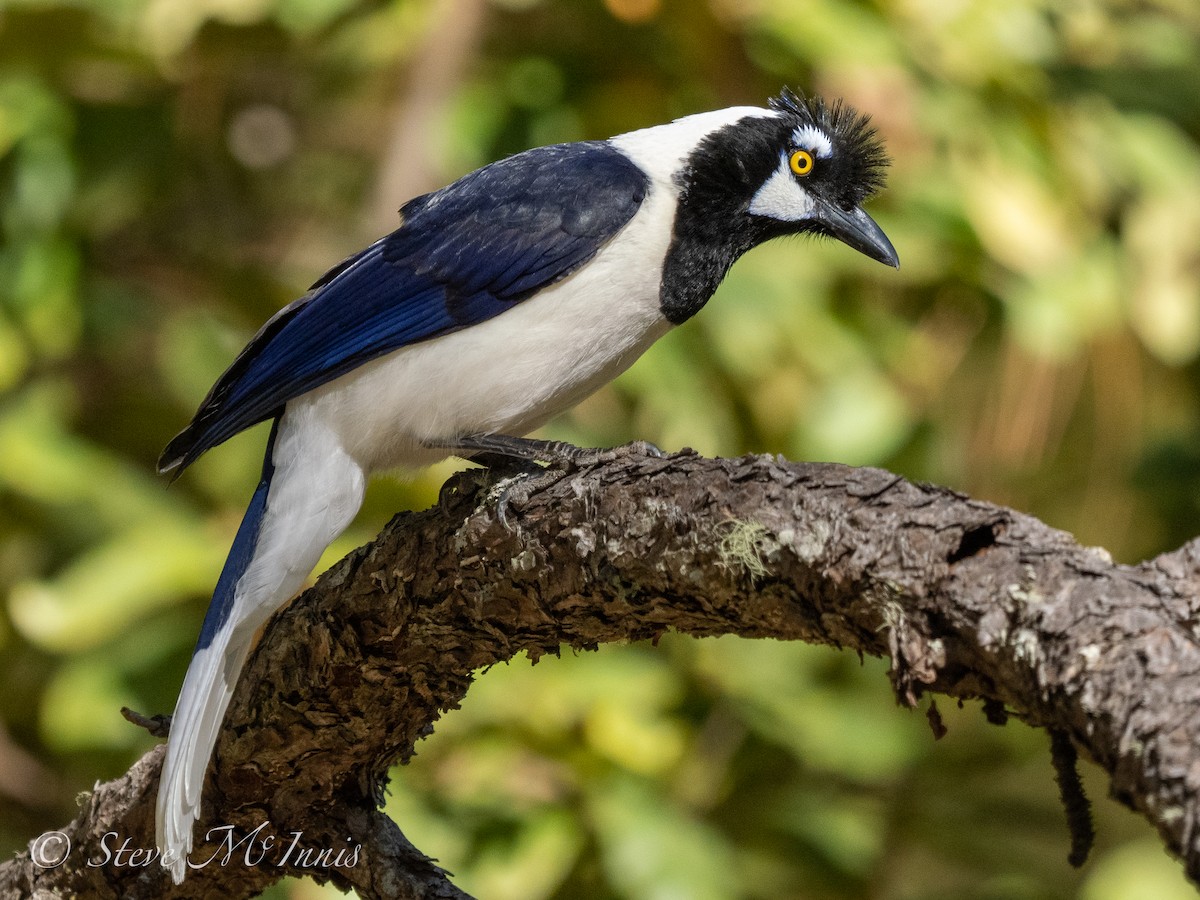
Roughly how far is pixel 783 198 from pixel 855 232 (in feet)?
0.68

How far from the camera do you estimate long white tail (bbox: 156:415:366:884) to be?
8.13 feet

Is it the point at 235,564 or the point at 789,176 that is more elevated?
the point at 789,176

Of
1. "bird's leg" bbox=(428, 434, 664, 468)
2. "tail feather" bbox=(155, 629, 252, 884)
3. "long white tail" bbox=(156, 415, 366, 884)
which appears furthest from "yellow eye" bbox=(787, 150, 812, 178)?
"tail feather" bbox=(155, 629, 252, 884)

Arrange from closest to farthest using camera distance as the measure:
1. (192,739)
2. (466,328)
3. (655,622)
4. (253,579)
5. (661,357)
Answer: (655,622)
(192,739)
(253,579)
(466,328)
(661,357)

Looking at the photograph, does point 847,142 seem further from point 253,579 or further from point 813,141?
point 253,579

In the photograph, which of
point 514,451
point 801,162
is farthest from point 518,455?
point 801,162

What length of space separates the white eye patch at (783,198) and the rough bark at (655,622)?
120 centimetres

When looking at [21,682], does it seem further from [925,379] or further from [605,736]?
[925,379]

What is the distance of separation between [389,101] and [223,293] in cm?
115

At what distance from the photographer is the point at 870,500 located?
1.86 meters

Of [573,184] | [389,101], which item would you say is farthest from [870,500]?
[389,101]

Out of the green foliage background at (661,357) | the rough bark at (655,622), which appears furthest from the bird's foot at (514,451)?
the green foliage background at (661,357)

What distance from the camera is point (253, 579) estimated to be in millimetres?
2871

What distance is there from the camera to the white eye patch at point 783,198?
11.0ft
